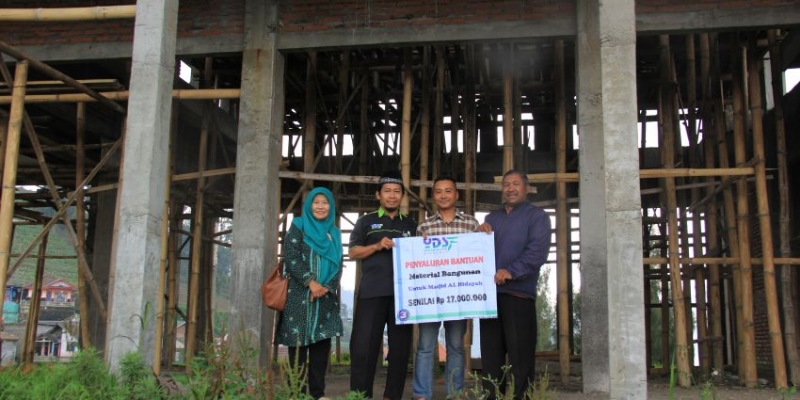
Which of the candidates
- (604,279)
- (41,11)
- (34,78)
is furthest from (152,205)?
(34,78)

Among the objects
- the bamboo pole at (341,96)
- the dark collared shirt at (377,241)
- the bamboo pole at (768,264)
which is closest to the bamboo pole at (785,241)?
the bamboo pole at (768,264)

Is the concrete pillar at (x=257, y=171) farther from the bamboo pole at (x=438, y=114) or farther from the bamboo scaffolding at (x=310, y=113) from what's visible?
the bamboo pole at (x=438, y=114)

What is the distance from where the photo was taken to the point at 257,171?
25.3 ft

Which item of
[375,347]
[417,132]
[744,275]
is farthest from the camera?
[417,132]

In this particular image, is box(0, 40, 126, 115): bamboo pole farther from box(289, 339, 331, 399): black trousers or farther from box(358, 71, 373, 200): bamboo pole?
box(358, 71, 373, 200): bamboo pole

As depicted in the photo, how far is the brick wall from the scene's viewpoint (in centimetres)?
811

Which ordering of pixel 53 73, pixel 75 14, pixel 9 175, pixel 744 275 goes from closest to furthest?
1. pixel 75 14
2. pixel 9 175
3. pixel 53 73
4. pixel 744 275

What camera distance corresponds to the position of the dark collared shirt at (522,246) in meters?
5.25

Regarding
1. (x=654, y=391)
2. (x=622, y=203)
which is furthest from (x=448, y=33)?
(x=654, y=391)

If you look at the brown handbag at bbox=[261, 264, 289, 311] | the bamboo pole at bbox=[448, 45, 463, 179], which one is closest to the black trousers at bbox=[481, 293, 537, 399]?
the brown handbag at bbox=[261, 264, 289, 311]

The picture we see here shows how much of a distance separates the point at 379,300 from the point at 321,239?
0.63 m

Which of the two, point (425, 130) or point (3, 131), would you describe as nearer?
point (3, 131)

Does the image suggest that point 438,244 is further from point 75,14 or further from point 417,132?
point 417,132

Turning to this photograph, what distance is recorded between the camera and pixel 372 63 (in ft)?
35.0
